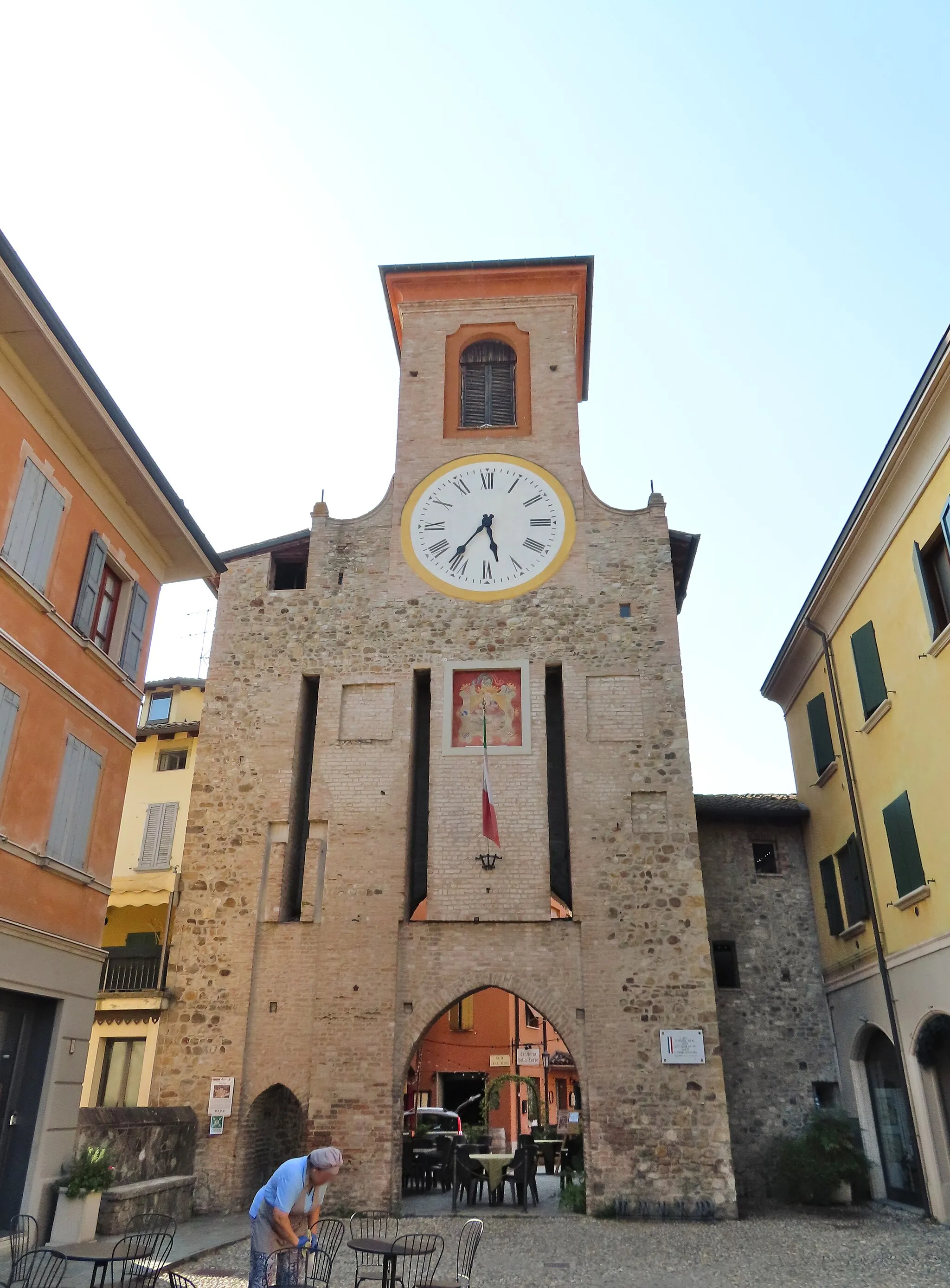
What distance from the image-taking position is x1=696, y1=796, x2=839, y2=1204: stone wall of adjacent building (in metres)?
14.9

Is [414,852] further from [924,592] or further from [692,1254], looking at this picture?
[924,592]

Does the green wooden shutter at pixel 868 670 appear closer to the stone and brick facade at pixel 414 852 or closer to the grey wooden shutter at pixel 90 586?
the stone and brick facade at pixel 414 852

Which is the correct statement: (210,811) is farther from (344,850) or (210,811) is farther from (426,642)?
(426,642)

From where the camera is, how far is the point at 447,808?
50.2ft

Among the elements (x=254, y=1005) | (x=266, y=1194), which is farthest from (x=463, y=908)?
(x=266, y=1194)

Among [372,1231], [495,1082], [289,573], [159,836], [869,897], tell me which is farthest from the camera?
[495,1082]

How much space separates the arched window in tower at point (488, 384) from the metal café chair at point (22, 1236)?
14.3 metres

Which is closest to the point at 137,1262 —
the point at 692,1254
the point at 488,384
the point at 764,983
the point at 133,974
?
the point at 692,1254

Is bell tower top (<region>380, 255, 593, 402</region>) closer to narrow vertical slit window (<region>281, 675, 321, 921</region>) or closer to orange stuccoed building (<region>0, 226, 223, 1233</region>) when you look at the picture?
narrow vertical slit window (<region>281, 675, 321, 921</region>)

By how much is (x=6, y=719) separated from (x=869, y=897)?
11459 mm

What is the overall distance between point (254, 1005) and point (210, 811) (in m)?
3.16

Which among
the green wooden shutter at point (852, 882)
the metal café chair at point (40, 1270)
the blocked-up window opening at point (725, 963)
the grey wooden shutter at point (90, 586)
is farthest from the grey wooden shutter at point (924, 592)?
the metal café chair at point (40, 1270)

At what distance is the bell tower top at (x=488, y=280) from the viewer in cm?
1961

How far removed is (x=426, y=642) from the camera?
54.5 feet
